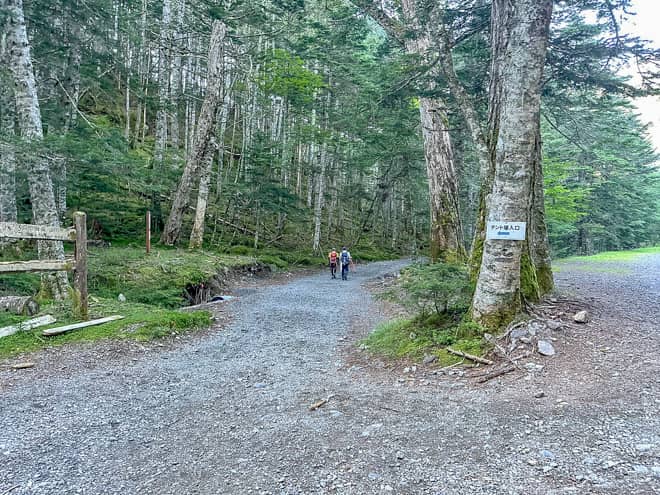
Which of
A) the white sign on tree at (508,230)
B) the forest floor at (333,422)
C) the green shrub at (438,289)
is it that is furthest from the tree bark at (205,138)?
the white sign on tree at (508,230)

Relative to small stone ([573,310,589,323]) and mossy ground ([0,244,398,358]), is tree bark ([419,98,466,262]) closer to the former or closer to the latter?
small stone ([573,310,589,323])

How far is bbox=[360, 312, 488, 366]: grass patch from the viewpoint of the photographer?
468 centimetres

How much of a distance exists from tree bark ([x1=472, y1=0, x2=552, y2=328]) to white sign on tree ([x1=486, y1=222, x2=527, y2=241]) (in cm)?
7

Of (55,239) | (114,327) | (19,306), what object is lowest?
(114,327)

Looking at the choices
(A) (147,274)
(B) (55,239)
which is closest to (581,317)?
(B) (55,239)

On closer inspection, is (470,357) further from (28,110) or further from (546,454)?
(28,110)

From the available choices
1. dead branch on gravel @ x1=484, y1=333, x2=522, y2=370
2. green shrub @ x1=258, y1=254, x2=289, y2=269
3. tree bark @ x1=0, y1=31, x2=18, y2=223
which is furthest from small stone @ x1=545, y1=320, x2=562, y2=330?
green shrub @ x1=258, y1=254, x2=289, y2=269

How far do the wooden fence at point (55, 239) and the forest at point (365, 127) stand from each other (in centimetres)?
194

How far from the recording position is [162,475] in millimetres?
2721

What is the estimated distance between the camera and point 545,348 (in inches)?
169

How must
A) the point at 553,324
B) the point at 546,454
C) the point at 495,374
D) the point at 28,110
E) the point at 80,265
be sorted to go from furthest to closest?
the point at 28,110 → the point at 80,265 → the point at 553,324 → the point at 495,374 → the point at 546,454

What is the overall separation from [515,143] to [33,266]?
6.47m

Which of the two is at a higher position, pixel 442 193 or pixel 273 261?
pixel 442 193

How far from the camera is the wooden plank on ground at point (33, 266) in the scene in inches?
214
